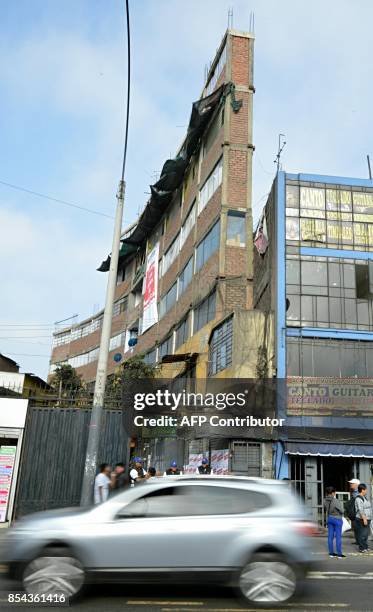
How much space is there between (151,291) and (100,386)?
34963 millimetres

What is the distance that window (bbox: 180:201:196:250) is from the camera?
1456 inches

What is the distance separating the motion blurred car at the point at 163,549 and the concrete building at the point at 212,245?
45.5 feet

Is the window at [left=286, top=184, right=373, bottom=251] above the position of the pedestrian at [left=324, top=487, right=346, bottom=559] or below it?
above

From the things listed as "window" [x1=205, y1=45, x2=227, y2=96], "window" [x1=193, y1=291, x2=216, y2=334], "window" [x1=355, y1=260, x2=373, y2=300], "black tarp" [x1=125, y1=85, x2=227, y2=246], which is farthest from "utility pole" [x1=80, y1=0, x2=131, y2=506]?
"window" [x1=205, y1=45, x2=227, y2=96]

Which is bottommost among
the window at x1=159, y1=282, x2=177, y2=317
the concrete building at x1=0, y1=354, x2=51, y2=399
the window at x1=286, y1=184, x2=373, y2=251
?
the concrete building at x1=0, y1=354, x2=51, y2=399

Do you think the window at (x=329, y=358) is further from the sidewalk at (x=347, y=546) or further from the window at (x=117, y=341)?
the window at (x=117, y=341)

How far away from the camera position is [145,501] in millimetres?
6562

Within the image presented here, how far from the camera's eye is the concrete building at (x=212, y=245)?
82.3ft

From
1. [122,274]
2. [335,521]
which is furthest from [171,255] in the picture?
[335,521]

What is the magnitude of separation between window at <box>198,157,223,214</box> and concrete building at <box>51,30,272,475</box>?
0.07 m

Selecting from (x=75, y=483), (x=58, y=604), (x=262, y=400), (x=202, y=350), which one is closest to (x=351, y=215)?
(x=262, y=400)

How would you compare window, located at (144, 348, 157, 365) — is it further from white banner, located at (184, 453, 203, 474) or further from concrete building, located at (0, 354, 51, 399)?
white banner, located at (184, 453, 203, 474)

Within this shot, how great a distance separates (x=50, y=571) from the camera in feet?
19.9

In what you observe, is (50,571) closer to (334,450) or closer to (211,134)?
(334,450)
